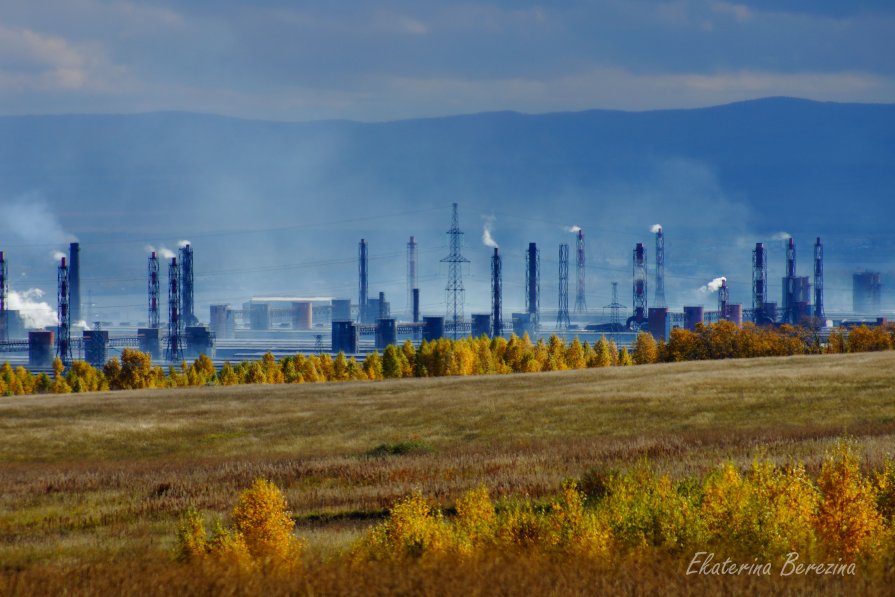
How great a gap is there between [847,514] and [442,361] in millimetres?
85917

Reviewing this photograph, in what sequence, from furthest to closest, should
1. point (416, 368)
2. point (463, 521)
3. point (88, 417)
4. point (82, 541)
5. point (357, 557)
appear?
1. point (416, 368)
2. point (88, 417)
3. point (82, 541)
4. point (463, 521)
5. point (357, 557)

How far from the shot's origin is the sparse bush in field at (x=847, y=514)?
39.1ft

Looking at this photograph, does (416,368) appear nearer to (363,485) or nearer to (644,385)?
(644,385)

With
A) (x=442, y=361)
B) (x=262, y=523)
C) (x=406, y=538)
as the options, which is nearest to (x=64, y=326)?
(x=442, y=361)

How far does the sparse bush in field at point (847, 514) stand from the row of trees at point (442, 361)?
8209cm

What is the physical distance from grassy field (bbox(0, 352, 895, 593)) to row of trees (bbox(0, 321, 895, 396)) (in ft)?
140

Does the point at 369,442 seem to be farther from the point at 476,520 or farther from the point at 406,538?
the point at 406,538

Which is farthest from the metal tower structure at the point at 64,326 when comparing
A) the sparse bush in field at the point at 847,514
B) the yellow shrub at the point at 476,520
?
the sparse bush in field at the point at 847,514

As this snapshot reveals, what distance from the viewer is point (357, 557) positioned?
11.9 meters

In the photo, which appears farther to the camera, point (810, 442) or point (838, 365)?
point (838, 365)

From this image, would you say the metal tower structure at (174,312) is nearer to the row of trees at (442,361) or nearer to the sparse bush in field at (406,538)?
the row of trees at (442,361)

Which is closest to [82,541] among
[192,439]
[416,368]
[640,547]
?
[640,547]

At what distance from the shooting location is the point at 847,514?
12.5m

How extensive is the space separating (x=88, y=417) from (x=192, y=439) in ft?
30.5
